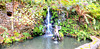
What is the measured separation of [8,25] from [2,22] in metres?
0.40

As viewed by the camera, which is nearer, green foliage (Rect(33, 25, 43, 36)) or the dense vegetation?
the dense vegetation

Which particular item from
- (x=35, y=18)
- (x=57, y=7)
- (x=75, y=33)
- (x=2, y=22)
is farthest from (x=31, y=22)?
(x=75, y=33)

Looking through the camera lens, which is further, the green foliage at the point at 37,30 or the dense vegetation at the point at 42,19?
the green foliage at the point at 37,30

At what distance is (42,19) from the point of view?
6.70 meters

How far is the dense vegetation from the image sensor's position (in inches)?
209

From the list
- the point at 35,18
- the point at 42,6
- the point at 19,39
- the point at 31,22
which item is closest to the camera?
the point at 19,39

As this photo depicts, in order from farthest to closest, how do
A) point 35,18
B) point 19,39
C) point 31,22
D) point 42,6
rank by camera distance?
point 42,6
point 35,18
point 31,22
point 19,39

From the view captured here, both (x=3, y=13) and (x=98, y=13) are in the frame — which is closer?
(x=3, y=13)

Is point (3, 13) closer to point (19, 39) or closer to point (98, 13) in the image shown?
point (19, 39)

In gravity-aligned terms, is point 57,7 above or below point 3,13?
above

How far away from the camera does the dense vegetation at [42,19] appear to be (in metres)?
5.30

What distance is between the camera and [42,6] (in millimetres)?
6684

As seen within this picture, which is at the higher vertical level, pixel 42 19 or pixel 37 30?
pixel 42 19

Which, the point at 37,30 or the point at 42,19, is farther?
the point at 42,19
